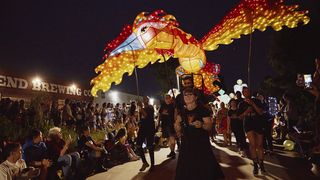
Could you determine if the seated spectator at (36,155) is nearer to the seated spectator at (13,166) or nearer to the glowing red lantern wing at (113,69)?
the seated spectator at (13,166)

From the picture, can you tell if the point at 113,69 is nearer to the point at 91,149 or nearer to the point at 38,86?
the point at 91,149

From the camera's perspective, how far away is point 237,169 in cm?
748

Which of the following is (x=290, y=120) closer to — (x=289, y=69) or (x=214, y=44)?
(x=214, y=44)

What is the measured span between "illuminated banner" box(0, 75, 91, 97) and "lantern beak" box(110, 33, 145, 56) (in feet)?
48.6

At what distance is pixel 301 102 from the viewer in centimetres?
2698

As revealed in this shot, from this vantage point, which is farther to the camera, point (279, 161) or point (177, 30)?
point (177, 30)

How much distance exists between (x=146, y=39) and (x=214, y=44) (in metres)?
2.69

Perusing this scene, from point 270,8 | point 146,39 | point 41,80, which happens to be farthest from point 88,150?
point 41,80

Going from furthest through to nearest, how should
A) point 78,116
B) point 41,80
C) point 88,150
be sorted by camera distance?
1. point 41,80
2. point 78,116
3. point 88,150

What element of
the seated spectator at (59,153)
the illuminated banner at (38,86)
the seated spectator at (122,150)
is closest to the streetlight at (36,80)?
the illuminated banner at (38,86)

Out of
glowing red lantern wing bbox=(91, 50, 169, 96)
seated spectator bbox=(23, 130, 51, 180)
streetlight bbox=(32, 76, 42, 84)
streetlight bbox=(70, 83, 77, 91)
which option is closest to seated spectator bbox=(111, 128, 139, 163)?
glowing red lantern wing bbox=(91, 50, 169, 96)

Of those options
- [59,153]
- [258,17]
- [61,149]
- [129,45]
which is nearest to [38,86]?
[129,45]

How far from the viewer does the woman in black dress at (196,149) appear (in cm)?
460

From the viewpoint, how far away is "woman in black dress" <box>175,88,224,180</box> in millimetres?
4598
